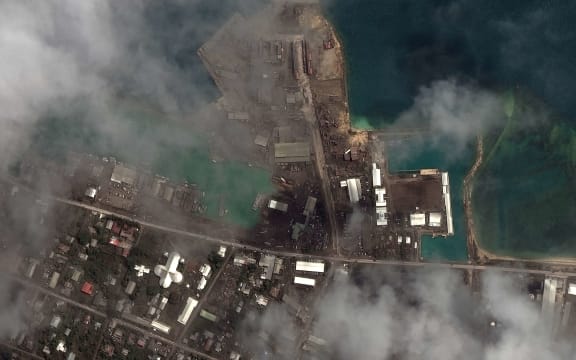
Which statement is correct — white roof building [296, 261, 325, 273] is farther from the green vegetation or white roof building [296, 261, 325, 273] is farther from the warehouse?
the warehouse

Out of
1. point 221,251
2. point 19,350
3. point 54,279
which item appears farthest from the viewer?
point 54,279

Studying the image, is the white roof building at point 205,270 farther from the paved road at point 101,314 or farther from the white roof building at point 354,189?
the white roof building at point 354,189

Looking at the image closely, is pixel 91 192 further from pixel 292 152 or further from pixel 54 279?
pixel 292 152

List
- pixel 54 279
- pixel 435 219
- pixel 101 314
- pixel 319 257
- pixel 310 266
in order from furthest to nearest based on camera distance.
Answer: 1. pixel 54 279
2. pixel 101 314
3. pixel 319 257
4. pixel 310 266
5. pixel 435 219

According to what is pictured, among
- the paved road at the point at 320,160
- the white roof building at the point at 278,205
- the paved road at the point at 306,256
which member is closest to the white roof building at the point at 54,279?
the paved road at the point at 306,256

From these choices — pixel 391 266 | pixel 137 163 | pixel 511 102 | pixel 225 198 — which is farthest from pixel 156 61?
pixel 511 102

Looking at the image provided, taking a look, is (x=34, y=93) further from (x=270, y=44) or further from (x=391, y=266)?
(x=391, y=266)

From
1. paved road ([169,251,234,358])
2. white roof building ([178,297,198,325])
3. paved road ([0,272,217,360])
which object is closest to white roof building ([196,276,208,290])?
paved road ([169,251,234,358])

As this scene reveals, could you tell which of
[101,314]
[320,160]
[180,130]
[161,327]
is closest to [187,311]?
[161,327]
